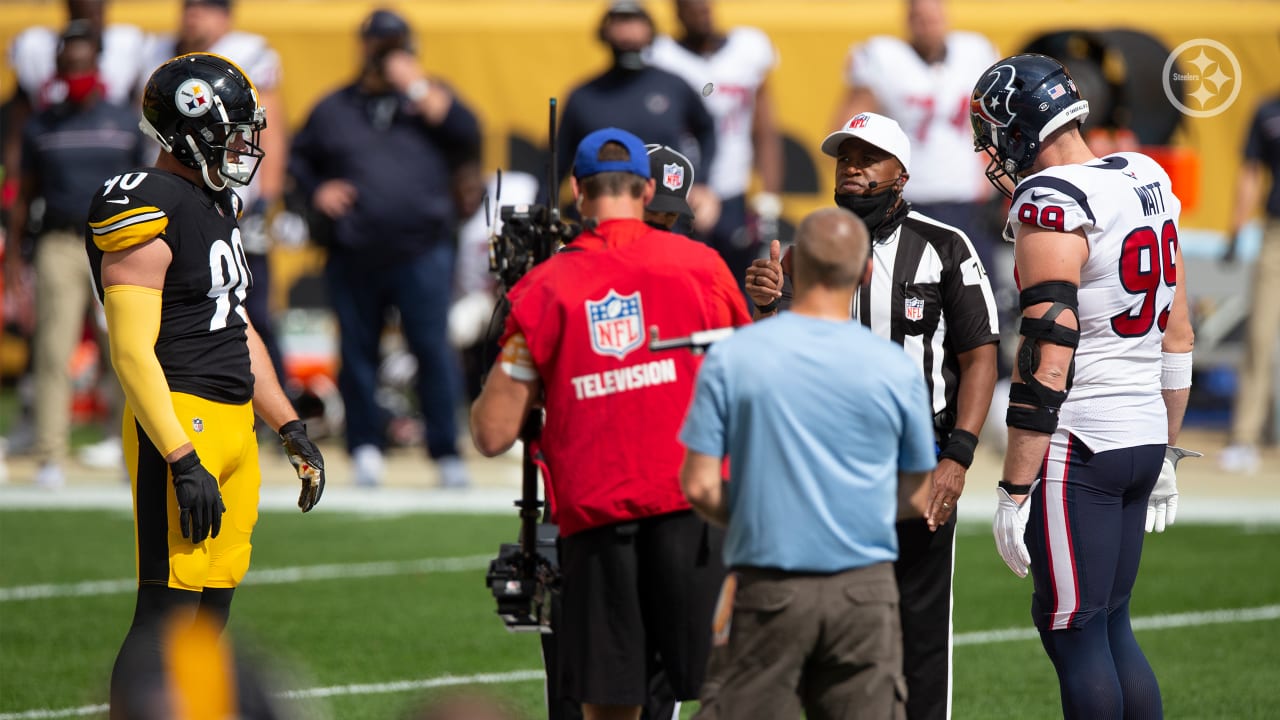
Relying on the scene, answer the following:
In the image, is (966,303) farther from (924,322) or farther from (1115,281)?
(1115,281)

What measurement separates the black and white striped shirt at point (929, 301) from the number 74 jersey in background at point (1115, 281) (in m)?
0.22

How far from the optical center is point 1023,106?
17.4ft

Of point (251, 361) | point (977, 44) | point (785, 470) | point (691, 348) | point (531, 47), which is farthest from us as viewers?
point (531, 47)

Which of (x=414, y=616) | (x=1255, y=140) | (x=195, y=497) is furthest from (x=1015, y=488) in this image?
(x=1255, y=140)

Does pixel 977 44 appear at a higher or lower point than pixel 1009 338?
higher

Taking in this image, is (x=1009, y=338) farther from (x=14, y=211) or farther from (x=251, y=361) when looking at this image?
(x=251, y=361)

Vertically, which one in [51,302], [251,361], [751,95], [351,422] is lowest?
[351,422]

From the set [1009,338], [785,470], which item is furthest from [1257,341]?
[785,470]

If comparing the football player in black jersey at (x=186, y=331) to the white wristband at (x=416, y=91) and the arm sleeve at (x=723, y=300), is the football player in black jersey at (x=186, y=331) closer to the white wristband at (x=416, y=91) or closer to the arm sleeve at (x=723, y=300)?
the arm sleeve at (x=723, y=300)

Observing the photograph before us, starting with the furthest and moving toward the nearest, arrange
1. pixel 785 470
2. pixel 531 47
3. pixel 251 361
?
1. pixel 531 47
2. pixel 251 361
3. pixel 785 470

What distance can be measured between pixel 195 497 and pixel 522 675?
256cm

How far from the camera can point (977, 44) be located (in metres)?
11.6

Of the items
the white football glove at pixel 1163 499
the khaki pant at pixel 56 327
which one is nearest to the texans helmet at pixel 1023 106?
the white football glove at pixel 1163 499

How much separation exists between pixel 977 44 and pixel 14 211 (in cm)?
675
